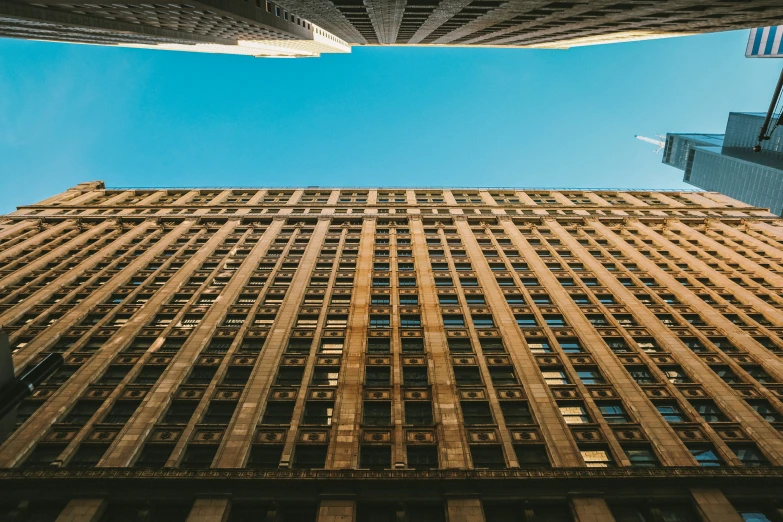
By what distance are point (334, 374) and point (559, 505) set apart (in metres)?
13.4

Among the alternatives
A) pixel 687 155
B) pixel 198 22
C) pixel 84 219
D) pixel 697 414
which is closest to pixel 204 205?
pixel 84 219

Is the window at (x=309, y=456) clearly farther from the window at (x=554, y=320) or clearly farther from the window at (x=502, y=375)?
the window at (x=554, y=320)

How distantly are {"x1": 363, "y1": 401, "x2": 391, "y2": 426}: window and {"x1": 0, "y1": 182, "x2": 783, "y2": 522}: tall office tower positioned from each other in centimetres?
14

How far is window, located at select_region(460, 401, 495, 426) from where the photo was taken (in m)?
22.2

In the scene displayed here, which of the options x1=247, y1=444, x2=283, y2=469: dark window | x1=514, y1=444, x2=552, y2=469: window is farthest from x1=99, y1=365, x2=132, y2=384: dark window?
x1=514, y1=444, x2=552, y2=469: window

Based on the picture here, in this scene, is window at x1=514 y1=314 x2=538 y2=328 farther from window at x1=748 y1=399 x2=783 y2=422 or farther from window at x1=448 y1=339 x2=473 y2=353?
window at x1=748 y1=399 x2=783 y2=422

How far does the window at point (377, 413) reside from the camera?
2212 centimetres

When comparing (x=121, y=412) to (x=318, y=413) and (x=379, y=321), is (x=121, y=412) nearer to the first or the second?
(x=318, y=413)

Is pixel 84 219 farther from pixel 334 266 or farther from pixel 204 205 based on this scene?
pixel 334 266

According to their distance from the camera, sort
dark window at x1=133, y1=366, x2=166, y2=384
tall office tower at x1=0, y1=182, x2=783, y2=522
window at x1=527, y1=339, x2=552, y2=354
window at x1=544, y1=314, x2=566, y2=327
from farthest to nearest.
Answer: window at x1=544, y1=314, x2=566, y2=327
window at x1=527, y1=339, x2=552, y2=354
dark window at x1=133, y1=366, x2=166, y2=384
tall office tower at x1=0, y1=182, x2=783, y2=522

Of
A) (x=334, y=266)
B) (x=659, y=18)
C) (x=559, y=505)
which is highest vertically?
(x=659, y=18)

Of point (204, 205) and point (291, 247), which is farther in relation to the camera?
point (204, 205)

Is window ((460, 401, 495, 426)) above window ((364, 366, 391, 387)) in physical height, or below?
below

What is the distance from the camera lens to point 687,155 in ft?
590
